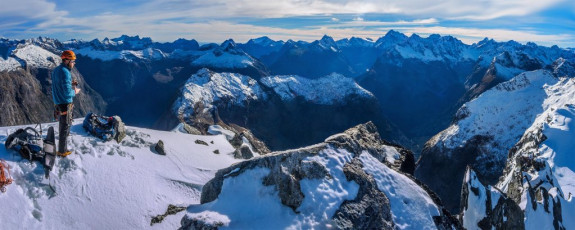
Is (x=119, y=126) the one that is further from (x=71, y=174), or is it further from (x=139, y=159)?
(x=71, y=174)

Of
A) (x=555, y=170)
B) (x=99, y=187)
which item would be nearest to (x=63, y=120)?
(x=99, y=187)

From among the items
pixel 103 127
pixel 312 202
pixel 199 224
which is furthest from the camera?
pixel 103 127

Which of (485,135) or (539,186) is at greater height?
(539,186)

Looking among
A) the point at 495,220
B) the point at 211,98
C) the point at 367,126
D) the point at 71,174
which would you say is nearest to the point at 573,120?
the point at 495,220

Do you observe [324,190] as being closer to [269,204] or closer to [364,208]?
[364,208]

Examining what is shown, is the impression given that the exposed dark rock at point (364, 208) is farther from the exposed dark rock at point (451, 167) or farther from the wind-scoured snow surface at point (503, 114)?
the wind-scoured snow surface at point (503, 114)
